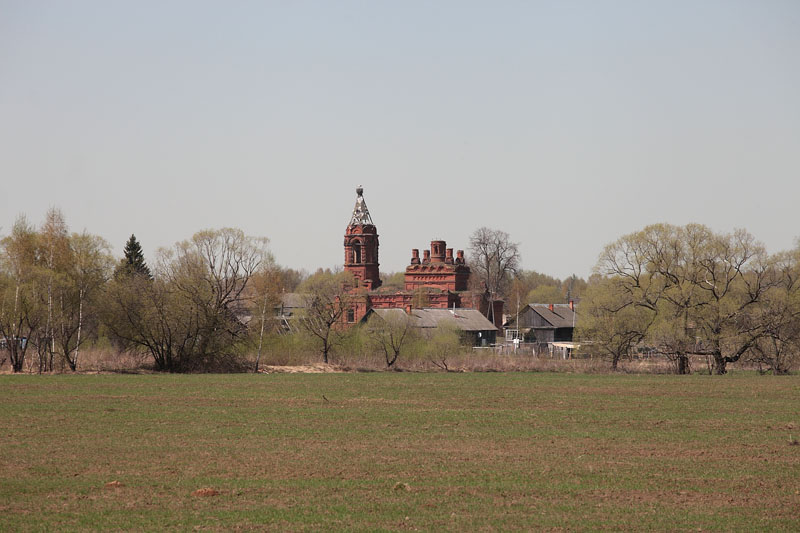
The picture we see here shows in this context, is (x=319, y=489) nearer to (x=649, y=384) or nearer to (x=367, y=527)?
(x=367, y=527)

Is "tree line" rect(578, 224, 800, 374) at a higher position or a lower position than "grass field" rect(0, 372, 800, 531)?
higher

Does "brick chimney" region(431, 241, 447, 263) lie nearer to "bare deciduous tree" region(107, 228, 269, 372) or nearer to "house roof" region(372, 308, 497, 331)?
"house roof" region(372, 308, 497, 331)

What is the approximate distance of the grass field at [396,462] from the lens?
1581 cm

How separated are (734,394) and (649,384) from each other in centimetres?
708

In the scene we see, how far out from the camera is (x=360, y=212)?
102m

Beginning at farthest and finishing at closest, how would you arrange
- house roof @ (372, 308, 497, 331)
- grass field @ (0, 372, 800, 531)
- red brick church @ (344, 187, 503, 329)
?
red brick church @ (344, 187, 503, 329)
house roof @ (372, 308, 497, 331)
grass field @ (0, 372, 800, 531)

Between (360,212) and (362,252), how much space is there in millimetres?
5341

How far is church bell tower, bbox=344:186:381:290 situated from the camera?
98.4 meters

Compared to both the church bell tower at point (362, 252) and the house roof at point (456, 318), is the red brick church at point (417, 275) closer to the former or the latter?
the church bell tower at point (362, 252)

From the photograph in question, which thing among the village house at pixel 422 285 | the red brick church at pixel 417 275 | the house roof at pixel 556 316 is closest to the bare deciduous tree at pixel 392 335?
the village house at pixel 422 285

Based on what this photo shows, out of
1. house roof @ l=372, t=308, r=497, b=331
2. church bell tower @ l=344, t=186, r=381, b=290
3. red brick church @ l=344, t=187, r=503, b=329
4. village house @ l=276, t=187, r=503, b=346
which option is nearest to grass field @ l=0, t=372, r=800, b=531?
house roof @ l=372, t=308, r=497, b=331

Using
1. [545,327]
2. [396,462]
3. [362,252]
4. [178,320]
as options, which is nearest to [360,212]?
[362,252]

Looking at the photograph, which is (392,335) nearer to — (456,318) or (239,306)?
(239,306)

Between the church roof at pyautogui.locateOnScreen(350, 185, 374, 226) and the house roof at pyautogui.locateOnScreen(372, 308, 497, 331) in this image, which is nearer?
the house roof at pyautogui.locateOnScreen(372, 308, 497, 331)
